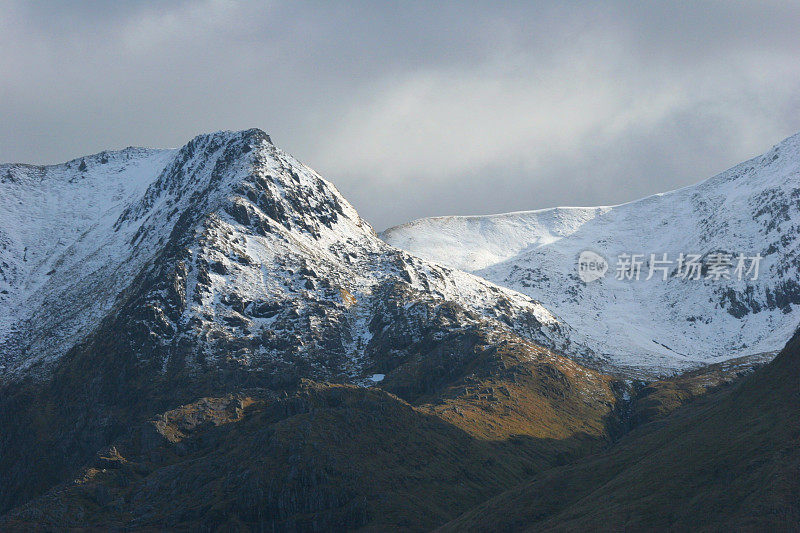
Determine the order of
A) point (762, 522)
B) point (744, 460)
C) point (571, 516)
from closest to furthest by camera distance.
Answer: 1. point (762, 522)
2. point (744, 460)
3. point (571, 516)

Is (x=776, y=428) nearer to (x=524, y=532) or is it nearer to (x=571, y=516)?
(x=571, y=516)

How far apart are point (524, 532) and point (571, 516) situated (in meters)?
12.2

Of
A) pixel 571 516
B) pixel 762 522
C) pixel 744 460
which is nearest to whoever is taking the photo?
pixel 762 522

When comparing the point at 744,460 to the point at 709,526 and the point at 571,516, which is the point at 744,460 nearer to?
the point at 709,526

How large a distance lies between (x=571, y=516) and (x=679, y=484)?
25.8m

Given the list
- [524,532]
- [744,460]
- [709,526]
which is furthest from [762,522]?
[524,532]

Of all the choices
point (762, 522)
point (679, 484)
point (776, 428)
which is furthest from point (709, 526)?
point (776, 428)

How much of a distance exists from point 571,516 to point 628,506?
15.9 meters

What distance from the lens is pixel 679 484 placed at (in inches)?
7274

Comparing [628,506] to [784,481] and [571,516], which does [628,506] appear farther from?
[784,481]

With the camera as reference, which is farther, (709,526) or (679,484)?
(679,484)

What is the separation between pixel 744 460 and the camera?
179250 mm

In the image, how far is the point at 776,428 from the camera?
18700 centimetres

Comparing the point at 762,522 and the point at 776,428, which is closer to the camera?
the point at 762,522
